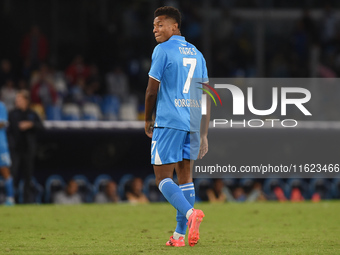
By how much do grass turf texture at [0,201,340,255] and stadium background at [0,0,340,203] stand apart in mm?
4236

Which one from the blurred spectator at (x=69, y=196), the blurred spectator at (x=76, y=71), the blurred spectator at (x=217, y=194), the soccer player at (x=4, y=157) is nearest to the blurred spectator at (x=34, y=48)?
the blurred spectator at (x=76, y=71)

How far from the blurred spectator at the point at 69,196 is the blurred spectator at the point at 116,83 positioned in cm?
286

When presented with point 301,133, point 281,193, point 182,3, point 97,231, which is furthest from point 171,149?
point 182,3

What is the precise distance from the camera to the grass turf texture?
6293mm

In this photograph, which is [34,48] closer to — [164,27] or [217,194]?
[217,194]

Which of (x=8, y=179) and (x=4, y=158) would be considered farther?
(x=8, y=179)

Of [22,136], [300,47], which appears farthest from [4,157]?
[300,47]

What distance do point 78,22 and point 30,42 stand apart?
8.35 ft

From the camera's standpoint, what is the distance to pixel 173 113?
244 inches

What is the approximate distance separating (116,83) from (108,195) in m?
3.19

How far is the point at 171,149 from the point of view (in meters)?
6.12

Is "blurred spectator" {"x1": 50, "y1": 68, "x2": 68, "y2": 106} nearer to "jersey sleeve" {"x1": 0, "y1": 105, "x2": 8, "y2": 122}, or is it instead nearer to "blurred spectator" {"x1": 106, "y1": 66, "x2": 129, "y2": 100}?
"blurred spectator" {"x1": 106, "y1": 66, "x2": 129, "y2": 100}

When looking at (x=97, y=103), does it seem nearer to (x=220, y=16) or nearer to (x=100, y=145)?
(x=100, y=145)

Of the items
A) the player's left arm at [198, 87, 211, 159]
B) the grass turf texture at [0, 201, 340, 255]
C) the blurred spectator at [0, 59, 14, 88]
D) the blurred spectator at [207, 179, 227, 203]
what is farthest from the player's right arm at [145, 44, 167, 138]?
the blurred spectator at [0, 59, 14, 88]
